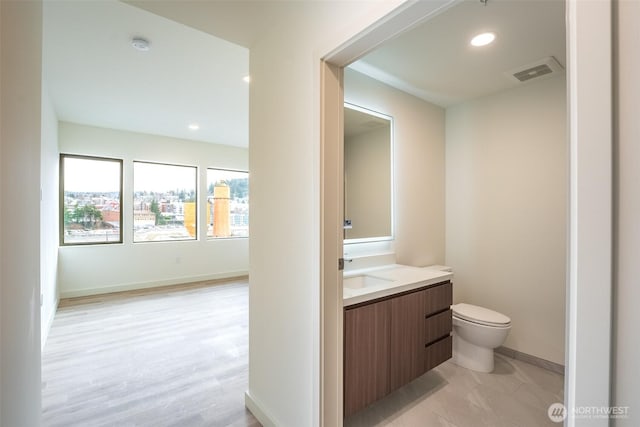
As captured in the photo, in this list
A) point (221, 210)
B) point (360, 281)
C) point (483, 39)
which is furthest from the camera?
point (221, 210)

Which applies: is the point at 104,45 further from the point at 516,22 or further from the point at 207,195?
the point at 207,195

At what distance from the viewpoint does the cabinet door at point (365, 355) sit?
157 centimetres

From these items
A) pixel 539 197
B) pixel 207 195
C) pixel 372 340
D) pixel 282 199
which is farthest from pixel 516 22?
pixel 207 195

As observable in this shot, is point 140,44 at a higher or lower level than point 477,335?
higher

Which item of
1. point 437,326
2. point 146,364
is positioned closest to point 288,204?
point 437,326

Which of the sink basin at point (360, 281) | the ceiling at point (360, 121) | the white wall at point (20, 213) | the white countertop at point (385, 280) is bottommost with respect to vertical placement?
the sink basin at point (360, 281)

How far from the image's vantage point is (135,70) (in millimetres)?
2684

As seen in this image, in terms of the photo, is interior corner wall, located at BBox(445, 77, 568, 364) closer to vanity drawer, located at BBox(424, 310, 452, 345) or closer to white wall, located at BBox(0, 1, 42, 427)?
vanity drawer, located at BBox(424, 310, 452, 345)

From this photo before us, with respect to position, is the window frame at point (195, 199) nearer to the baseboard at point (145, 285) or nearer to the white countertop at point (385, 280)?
the baseboard at point (145, 285)

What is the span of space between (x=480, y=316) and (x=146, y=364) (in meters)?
2.99

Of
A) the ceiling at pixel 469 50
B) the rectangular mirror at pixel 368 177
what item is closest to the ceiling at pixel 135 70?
the rectangular mirror at pixel 368 177

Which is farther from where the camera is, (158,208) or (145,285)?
(158,208)

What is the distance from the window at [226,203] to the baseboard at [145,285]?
32.4 inches

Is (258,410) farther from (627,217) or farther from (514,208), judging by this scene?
(514,208)
